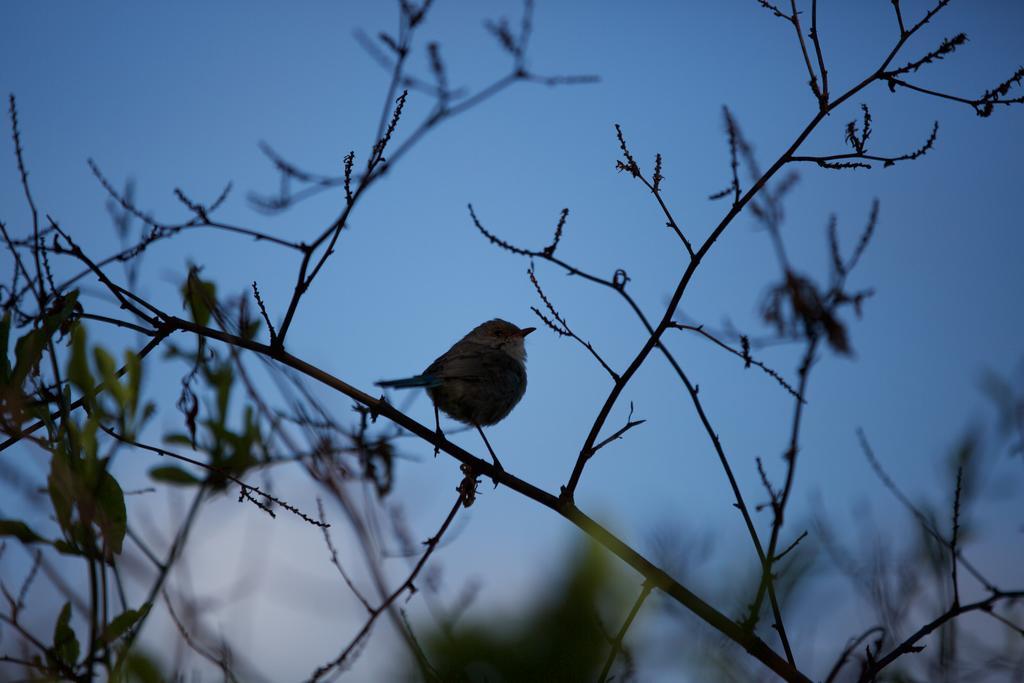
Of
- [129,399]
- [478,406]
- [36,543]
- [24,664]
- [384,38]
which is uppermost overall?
[478,406]

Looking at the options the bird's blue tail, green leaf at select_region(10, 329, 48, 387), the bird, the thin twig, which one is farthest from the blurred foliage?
the bird

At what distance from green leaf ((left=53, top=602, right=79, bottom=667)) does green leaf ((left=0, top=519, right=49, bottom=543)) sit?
0.30 metres

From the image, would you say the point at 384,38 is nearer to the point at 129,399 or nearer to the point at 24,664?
the point at 129,399

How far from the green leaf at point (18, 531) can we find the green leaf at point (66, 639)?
0.30 meters

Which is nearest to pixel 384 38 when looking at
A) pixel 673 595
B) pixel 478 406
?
pixel 673 595

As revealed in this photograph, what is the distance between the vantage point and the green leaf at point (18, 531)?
2.06m

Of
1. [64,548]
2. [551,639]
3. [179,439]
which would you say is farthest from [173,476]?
[551,639]

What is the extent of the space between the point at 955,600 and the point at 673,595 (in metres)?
0.85

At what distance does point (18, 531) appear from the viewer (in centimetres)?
207

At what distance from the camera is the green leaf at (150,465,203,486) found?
7.43 feet

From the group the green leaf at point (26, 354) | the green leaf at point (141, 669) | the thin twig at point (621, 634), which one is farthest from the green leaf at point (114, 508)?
the thin twig at point (621, 634)

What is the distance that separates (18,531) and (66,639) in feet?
1.15

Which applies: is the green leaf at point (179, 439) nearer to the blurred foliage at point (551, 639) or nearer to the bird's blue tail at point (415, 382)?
the blurred foliage at point (551, 639)

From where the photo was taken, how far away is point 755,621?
2629 mm
